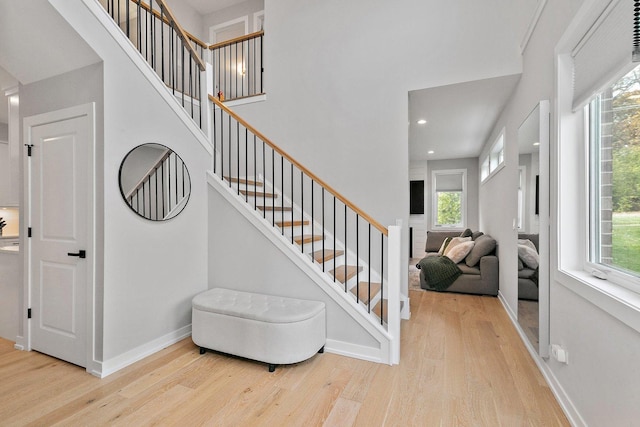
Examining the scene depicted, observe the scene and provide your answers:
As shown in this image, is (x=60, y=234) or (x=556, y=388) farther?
(x=60, y=234)

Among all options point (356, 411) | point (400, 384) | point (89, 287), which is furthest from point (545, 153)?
point (89, 287)

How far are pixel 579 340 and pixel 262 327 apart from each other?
1993 mm

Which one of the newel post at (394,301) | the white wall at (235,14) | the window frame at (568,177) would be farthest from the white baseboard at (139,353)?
the white wall at (235,14)

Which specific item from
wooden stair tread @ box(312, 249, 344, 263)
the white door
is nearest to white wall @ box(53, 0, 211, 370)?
the white door

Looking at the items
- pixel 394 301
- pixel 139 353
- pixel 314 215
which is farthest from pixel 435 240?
pixel 139 353

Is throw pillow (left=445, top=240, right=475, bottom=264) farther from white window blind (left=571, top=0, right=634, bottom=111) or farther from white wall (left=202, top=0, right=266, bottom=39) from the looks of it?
white wall (left=202, top=0, right=266, bottom=39)

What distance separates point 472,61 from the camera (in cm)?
319

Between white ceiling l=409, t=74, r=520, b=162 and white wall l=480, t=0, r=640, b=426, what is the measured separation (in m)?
0.37

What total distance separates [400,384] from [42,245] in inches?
120

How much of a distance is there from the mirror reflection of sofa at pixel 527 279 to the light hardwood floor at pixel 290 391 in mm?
493

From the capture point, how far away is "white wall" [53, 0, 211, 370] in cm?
224

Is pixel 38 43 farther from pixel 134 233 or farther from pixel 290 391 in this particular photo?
pixel 290 391

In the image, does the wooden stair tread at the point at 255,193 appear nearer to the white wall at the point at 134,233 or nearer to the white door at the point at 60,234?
the white wall at the point at 134,233

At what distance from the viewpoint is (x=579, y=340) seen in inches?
66.8
